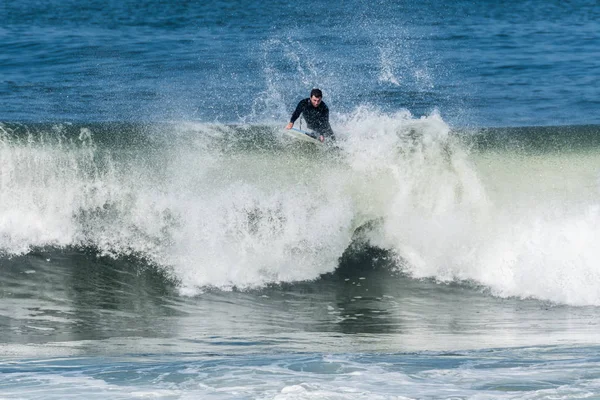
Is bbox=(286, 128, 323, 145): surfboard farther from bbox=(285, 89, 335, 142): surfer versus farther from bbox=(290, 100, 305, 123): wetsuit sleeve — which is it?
bbox=(290, 100, 305, 123): wetsuit sleeve

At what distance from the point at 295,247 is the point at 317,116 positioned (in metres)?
2.09

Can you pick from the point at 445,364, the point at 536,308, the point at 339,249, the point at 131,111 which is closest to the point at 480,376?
the point at 445,364

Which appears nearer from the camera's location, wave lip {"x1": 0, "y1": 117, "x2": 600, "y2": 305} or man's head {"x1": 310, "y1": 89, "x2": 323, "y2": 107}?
wave lip {"x1": 0, "y1": 117, "x2": 600, "y2": 305}

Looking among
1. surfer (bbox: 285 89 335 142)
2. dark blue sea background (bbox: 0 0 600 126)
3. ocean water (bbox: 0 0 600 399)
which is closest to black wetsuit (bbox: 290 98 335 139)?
surfer (bbox: 285 89 335 142)

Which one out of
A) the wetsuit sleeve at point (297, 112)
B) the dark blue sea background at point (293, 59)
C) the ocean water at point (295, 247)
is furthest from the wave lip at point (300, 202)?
the dark blue sea background at point (293, 59)

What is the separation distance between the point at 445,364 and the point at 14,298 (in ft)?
17.9

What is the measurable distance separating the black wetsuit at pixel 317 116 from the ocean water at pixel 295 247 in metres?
0.25

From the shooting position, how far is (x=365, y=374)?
7379 mm

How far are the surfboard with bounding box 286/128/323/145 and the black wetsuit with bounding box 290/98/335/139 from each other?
10 centimetres

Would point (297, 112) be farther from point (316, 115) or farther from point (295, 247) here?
point (295, 247)

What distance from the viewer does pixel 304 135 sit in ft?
43.7

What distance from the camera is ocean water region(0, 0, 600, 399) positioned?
7629mm

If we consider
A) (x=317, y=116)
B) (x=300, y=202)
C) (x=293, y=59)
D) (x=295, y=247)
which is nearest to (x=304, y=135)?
(x=317, y=116)

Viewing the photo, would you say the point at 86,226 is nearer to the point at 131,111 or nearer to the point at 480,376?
the point at 131,111
